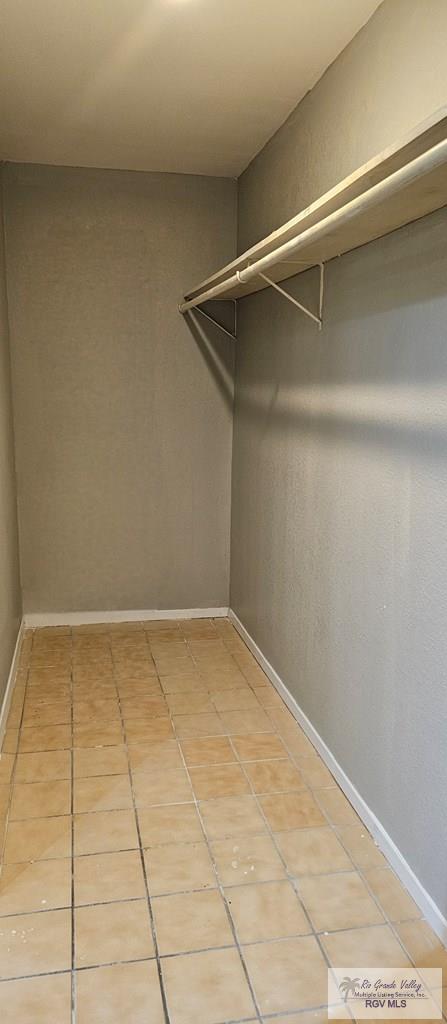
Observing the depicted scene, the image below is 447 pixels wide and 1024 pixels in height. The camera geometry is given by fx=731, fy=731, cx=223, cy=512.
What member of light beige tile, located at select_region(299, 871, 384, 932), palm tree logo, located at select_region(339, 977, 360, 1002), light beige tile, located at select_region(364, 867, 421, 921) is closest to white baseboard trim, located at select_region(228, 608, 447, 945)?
light beige tile, located at select_region(364, 867, 421, 921)

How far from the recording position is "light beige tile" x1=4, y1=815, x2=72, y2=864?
2250 millimetres

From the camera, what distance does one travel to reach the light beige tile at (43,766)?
8.77 ft

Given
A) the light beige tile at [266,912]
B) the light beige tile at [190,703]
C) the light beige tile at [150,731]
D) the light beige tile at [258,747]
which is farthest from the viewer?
the light beige tile at [190,703]

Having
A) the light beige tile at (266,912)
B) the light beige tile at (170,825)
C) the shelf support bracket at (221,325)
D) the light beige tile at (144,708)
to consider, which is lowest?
the light beige tile at (266,912)

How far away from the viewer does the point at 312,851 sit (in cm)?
228

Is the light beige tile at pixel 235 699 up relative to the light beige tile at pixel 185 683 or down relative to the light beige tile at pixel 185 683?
down

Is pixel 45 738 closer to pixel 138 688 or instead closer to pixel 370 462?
pixel 138 688

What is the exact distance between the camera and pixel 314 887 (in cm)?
212

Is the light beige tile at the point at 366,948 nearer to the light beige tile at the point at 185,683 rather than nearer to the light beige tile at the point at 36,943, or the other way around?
the light beige tile at the point at 36,943

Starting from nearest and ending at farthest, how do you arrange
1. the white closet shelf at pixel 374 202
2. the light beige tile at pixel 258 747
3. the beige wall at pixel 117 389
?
1. the white closet shelf at pixel 374 202
2. the light beige tile at pixel 258 747
3. the beige wall at pixel 117 389

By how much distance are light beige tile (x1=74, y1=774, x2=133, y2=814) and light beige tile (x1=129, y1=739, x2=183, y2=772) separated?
94 mm

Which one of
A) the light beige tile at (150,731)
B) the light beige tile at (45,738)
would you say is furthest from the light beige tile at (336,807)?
the light beige tile at (45,738)

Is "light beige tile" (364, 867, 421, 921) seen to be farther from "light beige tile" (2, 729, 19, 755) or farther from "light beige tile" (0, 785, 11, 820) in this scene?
"light beige tile" (2, 729, 19, 755)

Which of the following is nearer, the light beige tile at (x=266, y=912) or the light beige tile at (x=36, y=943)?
the light beige tile at (x=36, y=943)
